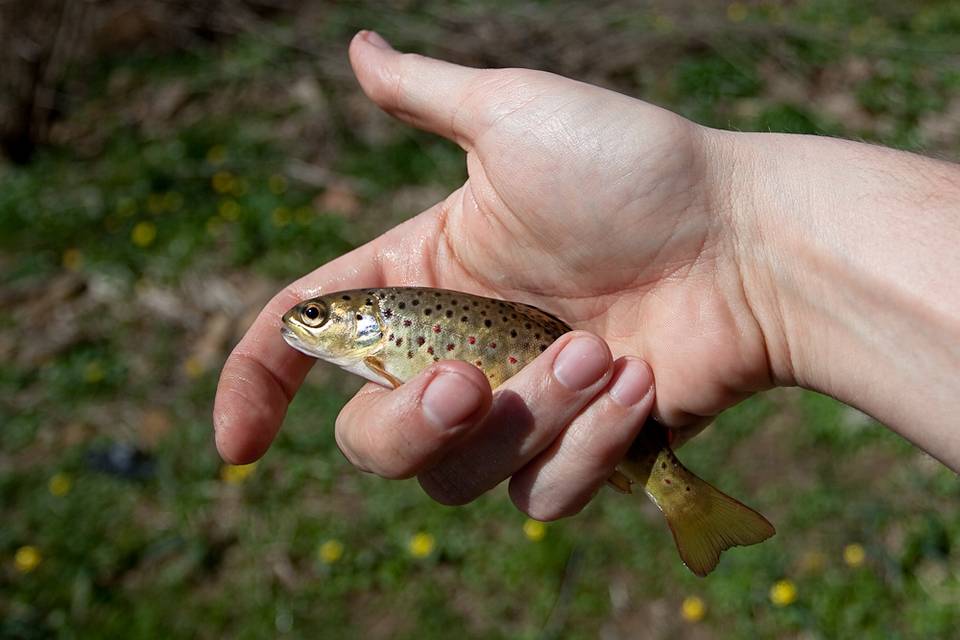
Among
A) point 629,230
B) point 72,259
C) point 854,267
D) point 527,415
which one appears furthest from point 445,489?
point 72,259

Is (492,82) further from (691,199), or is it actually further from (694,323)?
(694,323)

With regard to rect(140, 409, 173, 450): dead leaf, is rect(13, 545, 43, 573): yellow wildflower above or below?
below

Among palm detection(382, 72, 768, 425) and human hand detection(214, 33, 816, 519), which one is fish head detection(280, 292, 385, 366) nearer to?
human hand detection(214, 33, 816, 519)

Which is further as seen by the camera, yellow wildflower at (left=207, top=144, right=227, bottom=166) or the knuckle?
yellow wildflower at (left=207, top=144, right=227, bottom=166)

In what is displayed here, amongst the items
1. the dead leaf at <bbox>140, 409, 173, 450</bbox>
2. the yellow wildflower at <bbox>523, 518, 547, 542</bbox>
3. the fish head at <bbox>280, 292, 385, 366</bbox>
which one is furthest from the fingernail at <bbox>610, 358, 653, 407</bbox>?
the dead leaf at <bbox>140, 409, 173, 450</bbox>

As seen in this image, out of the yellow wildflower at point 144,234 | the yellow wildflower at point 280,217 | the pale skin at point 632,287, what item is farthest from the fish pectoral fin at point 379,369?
the yellow wildflower at point 144,234

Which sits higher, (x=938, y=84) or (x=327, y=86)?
(x=938, y=84)

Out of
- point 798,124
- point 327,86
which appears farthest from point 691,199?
point 327,86
